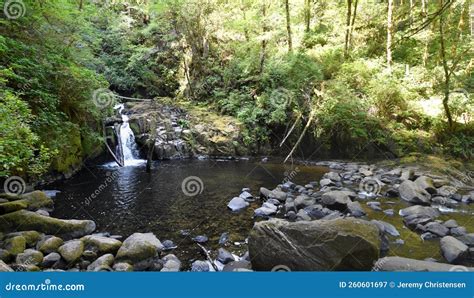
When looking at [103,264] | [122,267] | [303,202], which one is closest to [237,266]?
[122,267]

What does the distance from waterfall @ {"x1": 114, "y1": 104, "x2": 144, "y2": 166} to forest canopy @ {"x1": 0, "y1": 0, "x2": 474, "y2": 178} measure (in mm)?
1574

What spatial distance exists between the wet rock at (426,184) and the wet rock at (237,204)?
17.4 ft

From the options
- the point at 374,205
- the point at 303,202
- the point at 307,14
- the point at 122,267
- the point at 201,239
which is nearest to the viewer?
the point at 122,267

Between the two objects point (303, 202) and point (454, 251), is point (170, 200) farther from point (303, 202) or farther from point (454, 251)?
point (454, 251)

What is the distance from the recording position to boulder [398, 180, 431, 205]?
A: 8492mm

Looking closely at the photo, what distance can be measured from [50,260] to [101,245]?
0.81m

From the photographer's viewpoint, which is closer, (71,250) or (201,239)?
(71,250)

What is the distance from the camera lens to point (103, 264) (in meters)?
5.08

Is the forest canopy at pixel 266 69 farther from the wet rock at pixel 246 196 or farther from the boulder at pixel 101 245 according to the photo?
the wet rock at pixel 246 196

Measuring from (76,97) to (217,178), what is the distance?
6.05 metres

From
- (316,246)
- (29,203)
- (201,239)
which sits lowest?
(201,239)

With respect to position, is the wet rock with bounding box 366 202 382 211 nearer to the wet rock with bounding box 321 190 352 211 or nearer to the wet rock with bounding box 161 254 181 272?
the wet rock with bounding box 321 190 352 211

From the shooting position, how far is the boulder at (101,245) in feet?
18.4

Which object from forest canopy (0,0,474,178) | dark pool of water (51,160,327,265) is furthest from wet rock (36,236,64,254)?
forest canopy (0,0,474,178)
